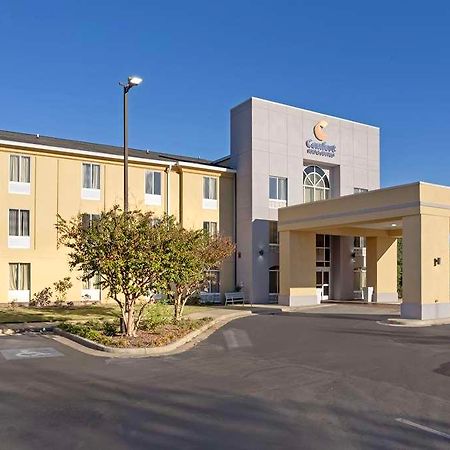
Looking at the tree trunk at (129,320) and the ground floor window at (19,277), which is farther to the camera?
the ground floor window at (19,277)

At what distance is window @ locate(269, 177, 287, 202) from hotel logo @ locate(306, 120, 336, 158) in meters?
2.80

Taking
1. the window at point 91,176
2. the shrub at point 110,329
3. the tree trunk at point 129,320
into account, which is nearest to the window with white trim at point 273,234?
the window at point 91,176

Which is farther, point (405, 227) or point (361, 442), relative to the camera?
point (405, 227)

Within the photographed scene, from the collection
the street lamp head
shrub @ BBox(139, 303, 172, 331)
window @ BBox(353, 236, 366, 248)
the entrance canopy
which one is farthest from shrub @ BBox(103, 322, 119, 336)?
window @ BBox(353, 236, 366, 248)

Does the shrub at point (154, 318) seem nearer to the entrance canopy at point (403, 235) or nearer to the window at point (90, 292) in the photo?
the window at point (90, 292)

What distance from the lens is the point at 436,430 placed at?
23.0ft

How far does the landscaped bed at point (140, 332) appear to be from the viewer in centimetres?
1432

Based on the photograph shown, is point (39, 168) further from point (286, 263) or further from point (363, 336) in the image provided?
point (363, 336)

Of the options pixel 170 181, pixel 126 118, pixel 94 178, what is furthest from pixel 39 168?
pixel 126 118

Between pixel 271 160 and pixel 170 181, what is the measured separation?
604cm

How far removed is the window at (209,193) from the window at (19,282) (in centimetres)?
1065

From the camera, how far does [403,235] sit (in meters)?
22.2

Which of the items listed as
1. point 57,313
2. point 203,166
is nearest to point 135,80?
point 57,313

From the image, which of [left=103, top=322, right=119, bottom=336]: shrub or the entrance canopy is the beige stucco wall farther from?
[left=103, top=322, right=119, bottom=336]: shrub
